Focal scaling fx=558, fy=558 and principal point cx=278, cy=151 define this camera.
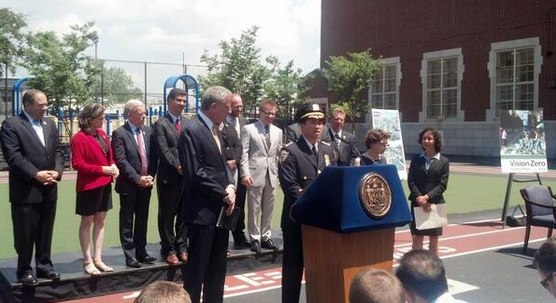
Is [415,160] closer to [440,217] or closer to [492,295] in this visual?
[440,217]

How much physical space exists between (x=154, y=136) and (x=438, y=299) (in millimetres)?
→ 4206

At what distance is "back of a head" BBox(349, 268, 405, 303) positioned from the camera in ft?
7.63

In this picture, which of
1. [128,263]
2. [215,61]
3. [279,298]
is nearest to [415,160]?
[279,298]

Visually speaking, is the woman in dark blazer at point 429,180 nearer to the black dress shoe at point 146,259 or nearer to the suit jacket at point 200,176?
the suit jacket at point 200,176

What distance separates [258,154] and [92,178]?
7.09 feet

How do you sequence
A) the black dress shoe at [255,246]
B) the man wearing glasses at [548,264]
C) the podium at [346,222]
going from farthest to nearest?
1. the black dress shoe at [255,246]
2. the podium at [346,222]
3. the man wearing glasses at [548,264]

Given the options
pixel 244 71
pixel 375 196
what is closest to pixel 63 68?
pixel 244 71

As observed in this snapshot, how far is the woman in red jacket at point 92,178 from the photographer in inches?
219

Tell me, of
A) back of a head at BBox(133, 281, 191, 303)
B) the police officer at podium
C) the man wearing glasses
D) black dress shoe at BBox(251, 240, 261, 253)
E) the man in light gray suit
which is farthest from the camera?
the man in light gray suit

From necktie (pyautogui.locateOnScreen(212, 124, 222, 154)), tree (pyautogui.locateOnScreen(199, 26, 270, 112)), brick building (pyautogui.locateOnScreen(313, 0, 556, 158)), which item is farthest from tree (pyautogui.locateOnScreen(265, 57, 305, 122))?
necktie (pyautogui.locateOnScreen(212, 124, 222, 154))

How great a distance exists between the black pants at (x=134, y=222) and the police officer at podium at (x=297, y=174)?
2093 millimetres

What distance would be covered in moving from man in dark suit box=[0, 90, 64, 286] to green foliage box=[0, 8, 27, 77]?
27.2 meters

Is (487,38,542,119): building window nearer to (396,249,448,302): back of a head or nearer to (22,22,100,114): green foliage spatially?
(22,22,100,114): green foliage

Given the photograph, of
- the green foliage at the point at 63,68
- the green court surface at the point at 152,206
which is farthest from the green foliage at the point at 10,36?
the green court surface at the point at 152,206
